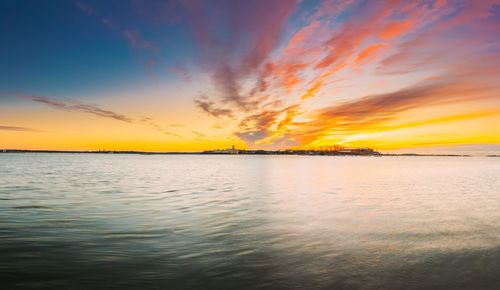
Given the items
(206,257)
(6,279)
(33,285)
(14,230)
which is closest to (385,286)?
(206,257)

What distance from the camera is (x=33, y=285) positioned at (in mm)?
8242

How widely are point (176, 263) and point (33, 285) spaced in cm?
411

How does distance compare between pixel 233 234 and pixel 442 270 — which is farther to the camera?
pixel 233 234

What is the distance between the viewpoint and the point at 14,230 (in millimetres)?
14797

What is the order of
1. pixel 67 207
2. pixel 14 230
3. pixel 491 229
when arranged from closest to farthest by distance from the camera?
1. pixel 14 230
2. pixel 491 229
3. pixel 67 207

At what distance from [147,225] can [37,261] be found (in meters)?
6.53

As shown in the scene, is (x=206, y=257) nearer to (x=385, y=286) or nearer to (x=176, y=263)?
(x=176, y=263)

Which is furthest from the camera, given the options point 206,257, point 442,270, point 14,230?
point 14,230

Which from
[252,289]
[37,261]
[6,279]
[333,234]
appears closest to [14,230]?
[37,261]

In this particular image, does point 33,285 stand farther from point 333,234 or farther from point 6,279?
point 333,234

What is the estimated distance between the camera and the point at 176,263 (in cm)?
1023

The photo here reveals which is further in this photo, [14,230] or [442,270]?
[14,230]

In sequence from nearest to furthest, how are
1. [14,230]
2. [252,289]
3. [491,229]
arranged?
1. [252,289]
2. [14,230]
3. [491,229]

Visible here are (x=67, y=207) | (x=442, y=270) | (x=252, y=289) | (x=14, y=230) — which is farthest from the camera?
(x=67, y=207)
